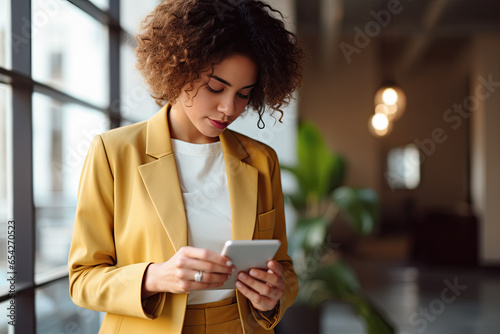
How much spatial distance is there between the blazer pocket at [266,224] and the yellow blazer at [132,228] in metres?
0.06

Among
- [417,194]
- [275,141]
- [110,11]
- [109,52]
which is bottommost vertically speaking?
[417,194]

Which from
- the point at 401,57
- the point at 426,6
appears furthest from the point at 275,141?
the point at 401,57

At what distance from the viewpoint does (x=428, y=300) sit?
19.7ft

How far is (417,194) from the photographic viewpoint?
12.7 meters

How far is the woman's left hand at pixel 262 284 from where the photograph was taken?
3.44 feet

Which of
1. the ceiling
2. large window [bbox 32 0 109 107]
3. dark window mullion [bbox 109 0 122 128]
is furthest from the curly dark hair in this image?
the ceiling

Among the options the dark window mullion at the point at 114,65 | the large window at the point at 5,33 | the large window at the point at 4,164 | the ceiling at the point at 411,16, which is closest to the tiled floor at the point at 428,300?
the dark window mullion at the point at 114,65

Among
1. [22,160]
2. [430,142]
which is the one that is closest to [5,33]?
[22,160]

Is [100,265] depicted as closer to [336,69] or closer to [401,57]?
[336,69]

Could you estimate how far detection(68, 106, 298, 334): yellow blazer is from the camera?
106cm

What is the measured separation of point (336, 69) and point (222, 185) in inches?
379

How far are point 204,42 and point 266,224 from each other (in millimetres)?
487

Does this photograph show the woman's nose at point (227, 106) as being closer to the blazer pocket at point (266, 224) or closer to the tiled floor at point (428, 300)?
the blazer pocket at point (266, 224)

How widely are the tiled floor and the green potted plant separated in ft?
4.60
